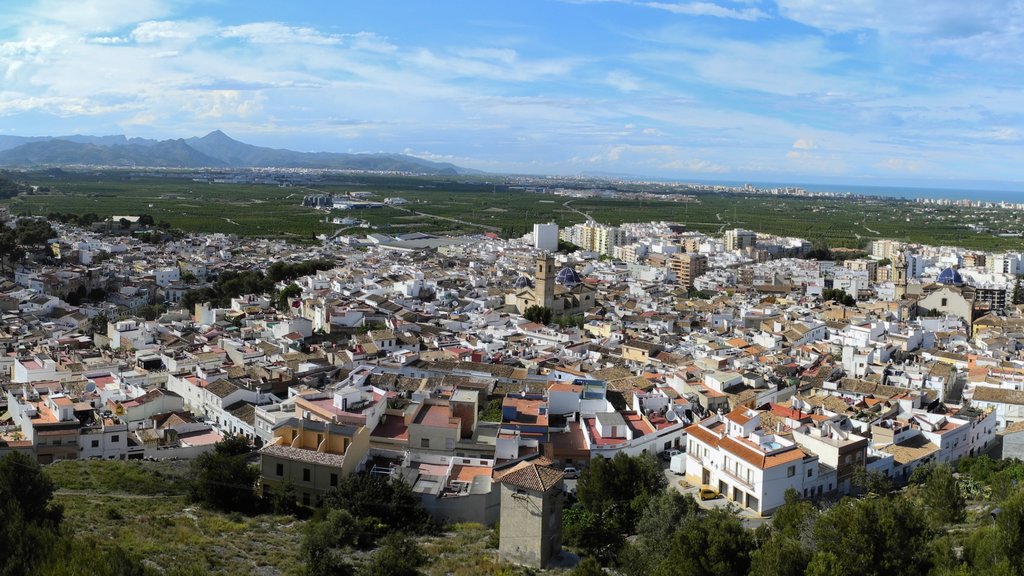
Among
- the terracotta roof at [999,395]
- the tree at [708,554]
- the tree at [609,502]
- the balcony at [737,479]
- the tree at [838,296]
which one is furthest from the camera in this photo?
the tree at [838,296]

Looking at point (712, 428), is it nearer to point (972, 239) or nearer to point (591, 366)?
point (591, 366)

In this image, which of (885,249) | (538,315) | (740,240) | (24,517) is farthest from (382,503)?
(885,249)

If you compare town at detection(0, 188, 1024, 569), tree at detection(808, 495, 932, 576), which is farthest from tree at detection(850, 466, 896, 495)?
tree at detection(808, 495, 932, 576)

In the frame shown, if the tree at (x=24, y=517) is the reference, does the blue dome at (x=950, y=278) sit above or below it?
above

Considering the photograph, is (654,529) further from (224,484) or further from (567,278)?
(567,278)

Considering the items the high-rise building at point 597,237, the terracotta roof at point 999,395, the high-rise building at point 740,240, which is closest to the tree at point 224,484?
the terracotta roof at point 999,395

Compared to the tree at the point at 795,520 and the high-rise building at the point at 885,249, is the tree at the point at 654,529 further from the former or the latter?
the high-rise building at the point at 885,249
